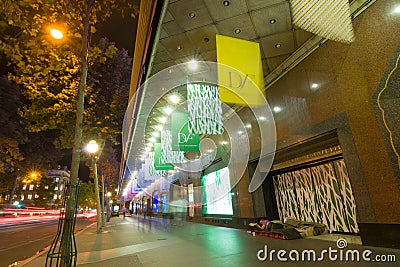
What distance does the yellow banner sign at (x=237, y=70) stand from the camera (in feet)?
20.9

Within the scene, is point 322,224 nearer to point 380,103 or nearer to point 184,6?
point 380,103

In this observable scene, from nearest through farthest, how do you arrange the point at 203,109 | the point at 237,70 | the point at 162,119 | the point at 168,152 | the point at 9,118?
the point at 237,70, the point at 203,109, the point at 162,119, the point at 168,152, the point at 9,118

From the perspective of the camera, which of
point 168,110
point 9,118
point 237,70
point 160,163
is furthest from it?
point 9,118

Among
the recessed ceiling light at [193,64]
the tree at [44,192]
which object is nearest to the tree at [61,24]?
the recessed ceiling light at [193,64]

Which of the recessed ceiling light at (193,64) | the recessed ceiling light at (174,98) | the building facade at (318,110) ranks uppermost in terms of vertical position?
the recessed ceiling light at (174,98)

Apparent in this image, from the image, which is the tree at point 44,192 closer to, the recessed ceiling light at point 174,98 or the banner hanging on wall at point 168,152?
the banner hanging on wall at point 168,152

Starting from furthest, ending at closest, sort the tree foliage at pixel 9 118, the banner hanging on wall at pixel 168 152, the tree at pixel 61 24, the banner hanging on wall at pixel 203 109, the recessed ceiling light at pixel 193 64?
1. the tree foliage at pixel 9 118
2. the banner hanging on wall at pixel 168 152
3. the banner hanging on wall at pixel 203 109
4. the recessed ceiling light at pixel 193 64
5. the tree at pixel 61 24

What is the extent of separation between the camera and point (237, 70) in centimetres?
642

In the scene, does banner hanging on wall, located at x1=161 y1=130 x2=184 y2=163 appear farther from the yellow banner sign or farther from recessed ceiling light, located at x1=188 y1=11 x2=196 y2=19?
recessed ceiling light, located at x1=188 y1=11 x2=196 y2=19

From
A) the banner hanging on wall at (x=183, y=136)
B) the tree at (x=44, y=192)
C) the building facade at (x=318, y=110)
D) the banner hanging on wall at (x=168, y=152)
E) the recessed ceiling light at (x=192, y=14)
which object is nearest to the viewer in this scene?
the building facade at (x=318, y=110)

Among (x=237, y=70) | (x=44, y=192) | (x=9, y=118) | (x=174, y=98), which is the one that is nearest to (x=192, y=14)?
(x=237, y=70)

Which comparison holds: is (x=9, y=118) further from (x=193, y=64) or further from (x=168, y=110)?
(x=193, y=64)

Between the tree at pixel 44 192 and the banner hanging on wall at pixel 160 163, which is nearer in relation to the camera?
the banner hanging on wall at pixel 160 163

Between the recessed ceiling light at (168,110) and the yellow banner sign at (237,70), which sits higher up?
the recessed ceiling light at (168,110)
